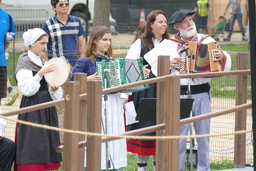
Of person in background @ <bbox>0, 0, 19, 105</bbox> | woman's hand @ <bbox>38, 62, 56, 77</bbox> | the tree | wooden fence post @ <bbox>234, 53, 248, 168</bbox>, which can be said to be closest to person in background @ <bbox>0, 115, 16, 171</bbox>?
woman's hand @ <bbox>38, 62, 56, 77</bbox>

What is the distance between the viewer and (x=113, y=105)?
18.0 feet

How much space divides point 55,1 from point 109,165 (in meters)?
2.81

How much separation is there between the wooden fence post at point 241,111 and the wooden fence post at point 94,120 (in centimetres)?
213

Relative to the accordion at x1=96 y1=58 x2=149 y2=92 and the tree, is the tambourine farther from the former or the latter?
the tree

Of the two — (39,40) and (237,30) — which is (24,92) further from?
(237,30)

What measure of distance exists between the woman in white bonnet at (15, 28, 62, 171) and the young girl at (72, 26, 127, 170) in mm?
451

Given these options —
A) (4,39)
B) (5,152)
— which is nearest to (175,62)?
(5,152)

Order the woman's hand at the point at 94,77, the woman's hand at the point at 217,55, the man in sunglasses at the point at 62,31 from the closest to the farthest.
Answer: the woman's hand at the point at 94,77 → the woman's hand at the point at 217,55 → the man in sunglasses at the point at 62,31

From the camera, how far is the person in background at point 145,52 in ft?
19.5

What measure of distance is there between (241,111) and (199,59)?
779 millimetres

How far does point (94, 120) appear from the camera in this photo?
4.22 meters

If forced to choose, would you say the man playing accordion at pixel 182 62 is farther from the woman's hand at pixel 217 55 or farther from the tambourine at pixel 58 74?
the tambourine at pixel 58 74

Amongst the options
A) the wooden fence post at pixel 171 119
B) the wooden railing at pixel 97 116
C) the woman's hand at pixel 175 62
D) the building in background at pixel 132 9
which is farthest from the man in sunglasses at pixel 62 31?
the building in background at pixel 132 9

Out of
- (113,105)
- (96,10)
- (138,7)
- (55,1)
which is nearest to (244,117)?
(113,105)
